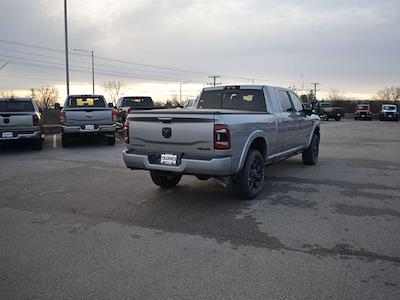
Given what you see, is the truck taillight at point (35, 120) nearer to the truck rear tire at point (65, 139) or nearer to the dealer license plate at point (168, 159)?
the truck rear tire at point (65, 139)

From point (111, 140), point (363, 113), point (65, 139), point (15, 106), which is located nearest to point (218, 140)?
point (65, 139)

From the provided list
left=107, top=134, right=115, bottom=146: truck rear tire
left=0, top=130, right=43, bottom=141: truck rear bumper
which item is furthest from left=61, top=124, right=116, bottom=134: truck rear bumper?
left=0, top=130, right=43, bottom=141: truck rear bumper

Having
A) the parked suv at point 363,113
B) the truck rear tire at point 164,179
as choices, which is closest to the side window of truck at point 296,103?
the truck rear tire at point 164,179

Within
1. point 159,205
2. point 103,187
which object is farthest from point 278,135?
point 103,187

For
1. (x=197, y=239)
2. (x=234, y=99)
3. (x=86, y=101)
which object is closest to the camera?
(x=197, y=239)

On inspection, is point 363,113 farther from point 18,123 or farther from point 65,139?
point 18,123

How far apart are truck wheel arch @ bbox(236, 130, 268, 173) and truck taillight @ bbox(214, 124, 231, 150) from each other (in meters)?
0.48

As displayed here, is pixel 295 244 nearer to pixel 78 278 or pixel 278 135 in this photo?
pixel 78 278

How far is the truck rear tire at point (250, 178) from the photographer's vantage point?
6.43m

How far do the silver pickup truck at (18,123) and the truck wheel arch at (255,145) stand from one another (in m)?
8.71

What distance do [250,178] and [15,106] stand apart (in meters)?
10.2

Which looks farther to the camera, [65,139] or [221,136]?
[65,139]

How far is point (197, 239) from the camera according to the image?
479 centimetres

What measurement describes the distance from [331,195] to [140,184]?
352cm
